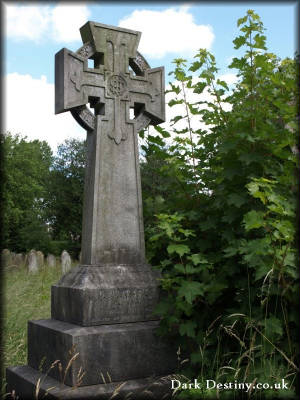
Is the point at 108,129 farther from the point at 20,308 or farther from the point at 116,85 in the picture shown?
the point at 20,308

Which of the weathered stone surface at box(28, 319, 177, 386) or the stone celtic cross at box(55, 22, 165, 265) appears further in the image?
the stone celtic cross at box(55, 22, 165, 265)

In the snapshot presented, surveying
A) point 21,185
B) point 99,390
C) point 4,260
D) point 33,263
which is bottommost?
point 99,390

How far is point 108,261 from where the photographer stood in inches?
174

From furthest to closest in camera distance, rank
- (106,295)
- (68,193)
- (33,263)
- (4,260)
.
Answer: (68,193) < (33,263) < (4,260) < (106,295)

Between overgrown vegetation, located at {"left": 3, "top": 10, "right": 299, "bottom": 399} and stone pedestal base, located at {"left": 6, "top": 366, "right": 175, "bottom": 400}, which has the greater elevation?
overgrown vegetation, located at {"left": 3, "top": 10, "right": 299, "bottom": 399}

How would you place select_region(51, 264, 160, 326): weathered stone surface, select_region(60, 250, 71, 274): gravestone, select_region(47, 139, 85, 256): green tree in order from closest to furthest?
select_region(51, 264, 160, 326): weathered stone surface, select_region(60, 250, 71, 274): gravestone, select_region(47, 139, 85, 256): green tree

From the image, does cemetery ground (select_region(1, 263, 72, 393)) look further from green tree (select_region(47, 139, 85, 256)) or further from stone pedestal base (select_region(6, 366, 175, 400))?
green tree (select_region(47, 139, 85, 256))

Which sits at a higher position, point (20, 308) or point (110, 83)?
point (110, 83)

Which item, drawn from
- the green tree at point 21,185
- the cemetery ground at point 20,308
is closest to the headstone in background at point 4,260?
the cemetery ground at point 20,308

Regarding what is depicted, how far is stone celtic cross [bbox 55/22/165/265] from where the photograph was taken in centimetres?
443

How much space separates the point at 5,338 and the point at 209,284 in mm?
3417

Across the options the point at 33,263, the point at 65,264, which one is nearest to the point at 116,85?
the point at 65,264

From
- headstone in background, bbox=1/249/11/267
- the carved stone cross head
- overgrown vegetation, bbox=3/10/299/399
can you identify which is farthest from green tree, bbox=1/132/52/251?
overgrown vegetation, bbox=3/10/299/399

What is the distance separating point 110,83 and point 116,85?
65 mm
